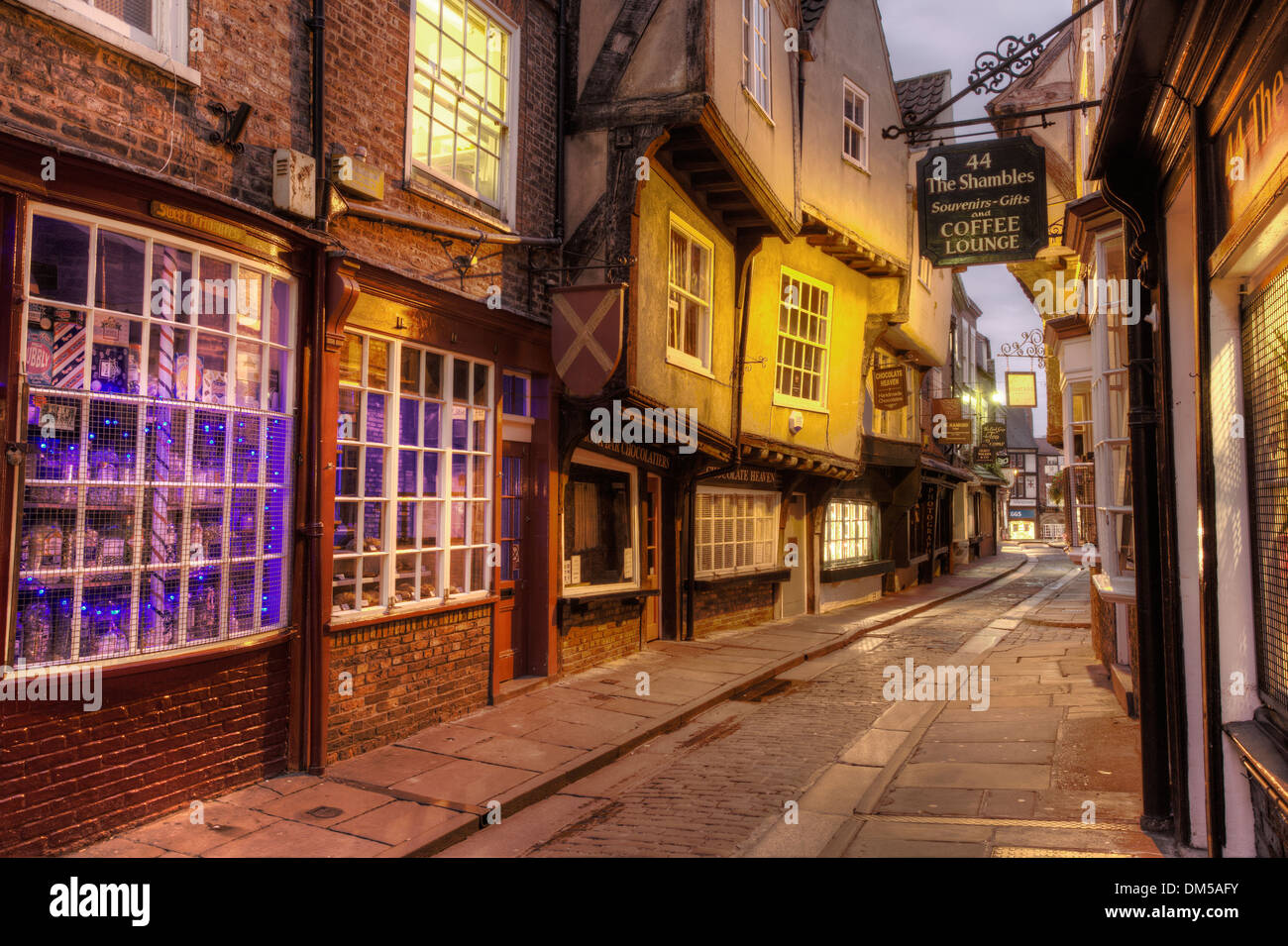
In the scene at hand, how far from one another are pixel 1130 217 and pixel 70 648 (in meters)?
7.05

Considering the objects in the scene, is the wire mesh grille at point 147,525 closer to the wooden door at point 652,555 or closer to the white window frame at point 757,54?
A: the wooden door at point 652,555

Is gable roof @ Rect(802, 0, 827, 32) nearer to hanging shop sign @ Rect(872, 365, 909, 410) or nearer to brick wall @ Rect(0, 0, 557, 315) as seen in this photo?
brick wall @ Rect(0, 0, 557, 315)

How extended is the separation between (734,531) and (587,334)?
7110mm

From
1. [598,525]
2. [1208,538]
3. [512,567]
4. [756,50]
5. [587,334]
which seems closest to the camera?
[1208,538]

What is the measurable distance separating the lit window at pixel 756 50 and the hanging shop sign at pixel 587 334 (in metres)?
4.33

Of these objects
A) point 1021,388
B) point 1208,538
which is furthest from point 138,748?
point 1021,388

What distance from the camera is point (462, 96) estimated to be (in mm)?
8750

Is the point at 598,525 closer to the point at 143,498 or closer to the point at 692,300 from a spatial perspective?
the point at 692,300

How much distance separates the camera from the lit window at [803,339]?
49.3 ft

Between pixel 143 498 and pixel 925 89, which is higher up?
pixel 925 89

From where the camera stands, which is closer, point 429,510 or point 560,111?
point 429,510

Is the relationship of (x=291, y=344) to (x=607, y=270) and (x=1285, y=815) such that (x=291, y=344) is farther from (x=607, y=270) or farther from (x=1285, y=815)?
(x=1285, y=815)

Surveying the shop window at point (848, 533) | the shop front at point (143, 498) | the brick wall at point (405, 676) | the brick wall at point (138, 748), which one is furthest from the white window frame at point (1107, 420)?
the shop window at point (848, 533)

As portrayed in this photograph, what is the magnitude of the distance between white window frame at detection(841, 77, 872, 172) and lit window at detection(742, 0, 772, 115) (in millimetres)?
3661
